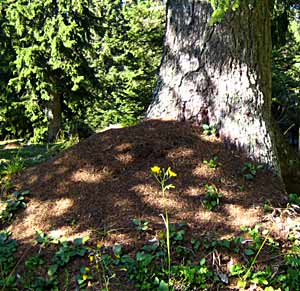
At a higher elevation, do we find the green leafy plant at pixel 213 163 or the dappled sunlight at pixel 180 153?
the dappled sunlight at pixel 180 153

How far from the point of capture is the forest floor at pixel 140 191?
116 inches

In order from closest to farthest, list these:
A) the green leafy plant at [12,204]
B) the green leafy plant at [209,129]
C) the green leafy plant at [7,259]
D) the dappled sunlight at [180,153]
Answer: the green leafy plant at [7,259], the green leafy plant at [12,204], the dappled sunlight at [180,153], the green leafy plant at [209,129]

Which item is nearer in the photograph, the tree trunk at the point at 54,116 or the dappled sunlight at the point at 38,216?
the dappled sunlight at the point at 38,216

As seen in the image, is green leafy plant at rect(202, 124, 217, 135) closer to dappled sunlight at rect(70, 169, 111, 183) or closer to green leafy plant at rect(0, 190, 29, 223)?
dappled sunlight at rect(70, 169, 111, 183)

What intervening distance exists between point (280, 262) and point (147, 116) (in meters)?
2.09

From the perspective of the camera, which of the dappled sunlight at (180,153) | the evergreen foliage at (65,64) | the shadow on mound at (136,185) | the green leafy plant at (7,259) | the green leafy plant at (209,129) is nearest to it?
the green leafy plant at (7,259)

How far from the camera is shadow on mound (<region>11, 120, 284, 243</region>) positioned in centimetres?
306

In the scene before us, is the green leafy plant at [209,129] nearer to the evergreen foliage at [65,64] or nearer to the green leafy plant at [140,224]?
the green leafy plant at [140,224]

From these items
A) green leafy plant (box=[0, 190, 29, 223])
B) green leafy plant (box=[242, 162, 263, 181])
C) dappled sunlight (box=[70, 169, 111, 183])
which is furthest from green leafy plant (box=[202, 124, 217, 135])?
green leafy plant (box=[0, 190, 29, 223])

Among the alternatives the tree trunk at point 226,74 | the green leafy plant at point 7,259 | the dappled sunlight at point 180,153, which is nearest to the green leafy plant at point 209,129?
the tree trunk at point 226,74

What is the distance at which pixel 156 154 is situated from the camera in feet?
11.8

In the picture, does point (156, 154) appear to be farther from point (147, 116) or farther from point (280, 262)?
point (280, 262)

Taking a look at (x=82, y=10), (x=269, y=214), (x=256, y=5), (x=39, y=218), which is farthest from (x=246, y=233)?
(x=82, y=10)

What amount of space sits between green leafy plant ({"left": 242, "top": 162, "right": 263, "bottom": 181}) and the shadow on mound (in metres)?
0.04
